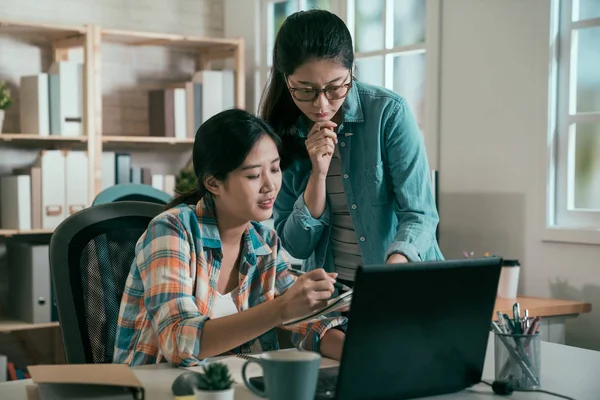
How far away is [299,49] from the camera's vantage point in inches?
70.5

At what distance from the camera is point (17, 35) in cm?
415

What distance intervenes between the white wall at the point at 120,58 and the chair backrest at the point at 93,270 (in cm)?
255

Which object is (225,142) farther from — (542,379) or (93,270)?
(542,379)

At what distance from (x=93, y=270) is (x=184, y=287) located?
0.29m

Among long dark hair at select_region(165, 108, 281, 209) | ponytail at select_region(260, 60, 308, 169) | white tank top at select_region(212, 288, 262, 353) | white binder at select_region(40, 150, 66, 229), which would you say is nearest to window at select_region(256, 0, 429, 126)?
white binder at select_region(40, 150, 66, 229)

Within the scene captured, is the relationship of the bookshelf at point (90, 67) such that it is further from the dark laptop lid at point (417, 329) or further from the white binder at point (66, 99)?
the dark laptop lid at point (417, 329)

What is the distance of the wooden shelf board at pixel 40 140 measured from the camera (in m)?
3.88

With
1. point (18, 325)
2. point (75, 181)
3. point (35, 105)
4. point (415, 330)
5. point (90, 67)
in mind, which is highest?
point (90, 67)

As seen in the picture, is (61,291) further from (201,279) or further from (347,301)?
(347,301)

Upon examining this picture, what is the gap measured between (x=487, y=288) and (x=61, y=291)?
0.84 m

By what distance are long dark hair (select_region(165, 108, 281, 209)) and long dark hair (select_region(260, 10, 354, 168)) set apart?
17 centimetres

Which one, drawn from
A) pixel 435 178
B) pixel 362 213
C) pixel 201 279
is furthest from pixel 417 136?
pixel 435 178

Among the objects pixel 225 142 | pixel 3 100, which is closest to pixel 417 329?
pixel 225 142

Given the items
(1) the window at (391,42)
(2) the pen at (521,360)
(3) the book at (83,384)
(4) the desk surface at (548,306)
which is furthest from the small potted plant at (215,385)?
(1) the window at (391,42)
